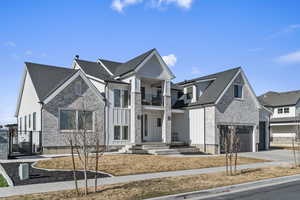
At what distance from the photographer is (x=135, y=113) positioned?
24.7 m

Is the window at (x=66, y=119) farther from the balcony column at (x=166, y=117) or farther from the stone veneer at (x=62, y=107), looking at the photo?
the balcony column at (x=166, y=117)

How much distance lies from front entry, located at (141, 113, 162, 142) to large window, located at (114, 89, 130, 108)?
8.59 ft

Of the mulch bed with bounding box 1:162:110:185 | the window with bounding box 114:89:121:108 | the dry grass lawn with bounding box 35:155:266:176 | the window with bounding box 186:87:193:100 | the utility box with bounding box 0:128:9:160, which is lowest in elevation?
the dry grass lawn with bounding box 35:155:266:176

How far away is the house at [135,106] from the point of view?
71.8 ft

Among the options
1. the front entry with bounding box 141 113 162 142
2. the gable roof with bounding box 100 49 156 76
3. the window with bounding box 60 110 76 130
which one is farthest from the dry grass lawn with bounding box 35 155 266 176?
the gable roof with bounding box 100 49 156 76

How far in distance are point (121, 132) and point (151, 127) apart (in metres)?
3.79

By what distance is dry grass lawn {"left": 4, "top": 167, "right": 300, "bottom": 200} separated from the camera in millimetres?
8711

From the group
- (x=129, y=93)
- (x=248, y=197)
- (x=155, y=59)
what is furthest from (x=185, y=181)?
(x=155, y=59)

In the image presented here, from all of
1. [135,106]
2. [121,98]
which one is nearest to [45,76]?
[121,98]

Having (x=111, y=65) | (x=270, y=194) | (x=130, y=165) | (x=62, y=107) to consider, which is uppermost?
(x=111, y=65)

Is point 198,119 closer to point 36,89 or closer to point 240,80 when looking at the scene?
point 240,80

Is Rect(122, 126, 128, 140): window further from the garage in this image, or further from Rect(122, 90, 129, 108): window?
the garage

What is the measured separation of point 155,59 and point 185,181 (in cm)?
1671

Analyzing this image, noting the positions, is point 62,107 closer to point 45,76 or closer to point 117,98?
point 45,76
